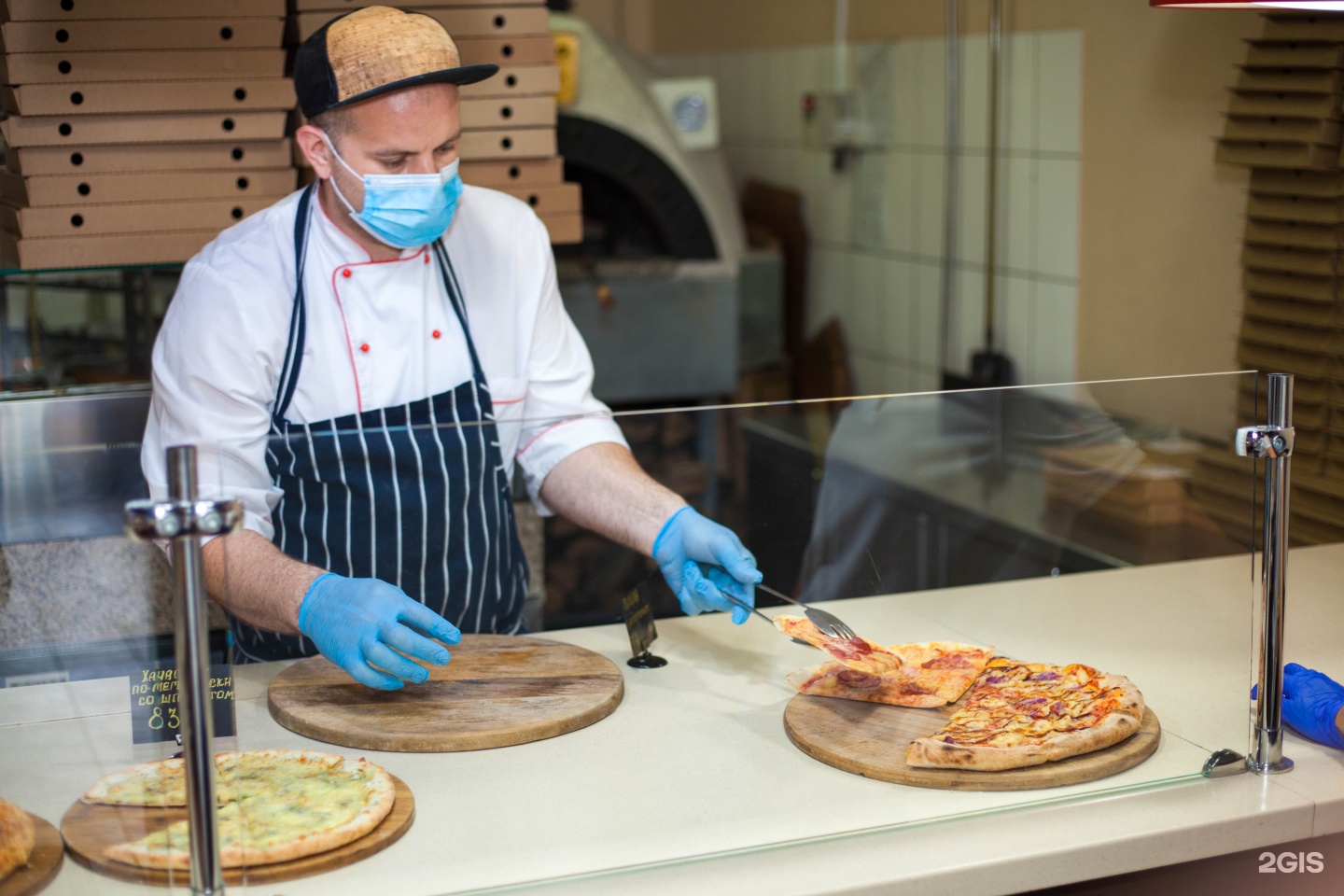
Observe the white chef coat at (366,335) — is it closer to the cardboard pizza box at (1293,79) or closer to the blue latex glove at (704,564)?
the blue latex glove at (704,564)

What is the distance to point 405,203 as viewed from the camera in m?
1.80

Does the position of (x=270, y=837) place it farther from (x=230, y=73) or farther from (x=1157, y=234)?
(x=1157, y=234)

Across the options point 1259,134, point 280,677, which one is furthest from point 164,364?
point 1259,134

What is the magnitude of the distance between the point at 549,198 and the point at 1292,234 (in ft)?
4.89

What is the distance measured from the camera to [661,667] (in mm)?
1659

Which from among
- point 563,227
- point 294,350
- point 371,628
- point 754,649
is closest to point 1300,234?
point 563,227

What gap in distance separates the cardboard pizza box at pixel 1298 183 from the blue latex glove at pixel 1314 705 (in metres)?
1.35

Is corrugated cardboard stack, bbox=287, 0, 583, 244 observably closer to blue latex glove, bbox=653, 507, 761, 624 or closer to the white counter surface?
blue latex glove, bbox=653, 507, 761, 624

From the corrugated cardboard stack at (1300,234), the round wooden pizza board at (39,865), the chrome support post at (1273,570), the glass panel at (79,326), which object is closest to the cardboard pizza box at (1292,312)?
the corrugated cardboard stack at (1300,234)

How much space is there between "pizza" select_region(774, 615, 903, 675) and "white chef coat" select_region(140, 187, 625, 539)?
339 millimetres

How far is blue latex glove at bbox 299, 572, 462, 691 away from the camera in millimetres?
1382

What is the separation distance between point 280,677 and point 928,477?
112 centimetres

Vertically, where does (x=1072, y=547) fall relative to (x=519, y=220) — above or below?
below

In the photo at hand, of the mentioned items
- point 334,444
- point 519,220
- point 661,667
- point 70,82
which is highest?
point 70,82
